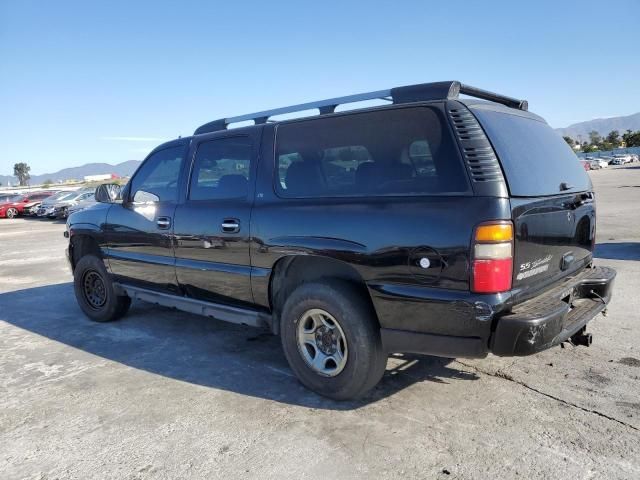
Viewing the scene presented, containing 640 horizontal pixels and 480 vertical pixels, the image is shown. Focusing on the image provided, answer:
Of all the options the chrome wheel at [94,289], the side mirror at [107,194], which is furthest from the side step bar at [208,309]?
the side mirror at [107,194]

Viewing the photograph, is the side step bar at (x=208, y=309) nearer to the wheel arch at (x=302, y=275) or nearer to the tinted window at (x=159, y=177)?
the wheel arch at (x=302, y=275)

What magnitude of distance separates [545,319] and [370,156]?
4.75ft

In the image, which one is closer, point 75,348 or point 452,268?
point 452,268

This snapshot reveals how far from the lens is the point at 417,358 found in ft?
13.3

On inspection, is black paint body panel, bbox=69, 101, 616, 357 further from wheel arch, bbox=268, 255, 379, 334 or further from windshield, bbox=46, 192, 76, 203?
windshield, bbox=46, 192, 76, 203

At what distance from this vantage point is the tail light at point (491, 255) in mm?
2660

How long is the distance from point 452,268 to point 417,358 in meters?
1.56

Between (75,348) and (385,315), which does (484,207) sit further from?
(75,348)

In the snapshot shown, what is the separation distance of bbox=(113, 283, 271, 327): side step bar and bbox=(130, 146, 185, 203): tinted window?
0.92 m

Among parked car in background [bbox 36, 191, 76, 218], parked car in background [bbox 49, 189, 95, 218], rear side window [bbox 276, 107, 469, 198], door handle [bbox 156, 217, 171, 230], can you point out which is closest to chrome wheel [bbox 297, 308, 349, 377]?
rear side window [bbox 276, 107, 469, 198]

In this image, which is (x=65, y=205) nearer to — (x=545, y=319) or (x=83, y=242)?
(x=83, y=242)

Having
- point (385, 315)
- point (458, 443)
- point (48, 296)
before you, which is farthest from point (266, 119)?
point (48, 296)

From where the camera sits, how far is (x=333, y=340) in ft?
11.1

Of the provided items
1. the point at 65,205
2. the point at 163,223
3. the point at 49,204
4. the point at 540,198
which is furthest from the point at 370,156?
the point at 49,204
